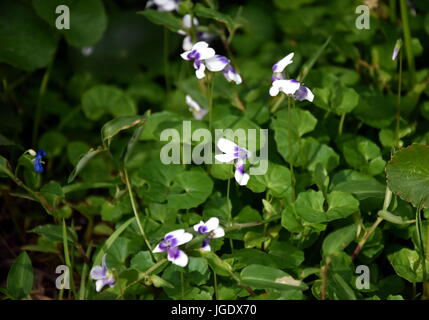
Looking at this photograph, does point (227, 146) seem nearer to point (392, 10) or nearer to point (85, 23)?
point (85, 23)

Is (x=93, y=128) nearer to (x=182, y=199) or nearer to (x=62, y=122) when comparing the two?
(x=62, y=122)

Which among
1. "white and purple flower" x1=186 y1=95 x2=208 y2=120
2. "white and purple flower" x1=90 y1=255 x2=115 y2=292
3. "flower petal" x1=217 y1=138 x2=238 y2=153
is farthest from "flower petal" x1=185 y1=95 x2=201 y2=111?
"white and purple flower" x1=90 y1=255 x2=115 y2=292

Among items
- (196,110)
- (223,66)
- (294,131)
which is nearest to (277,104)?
(294,131)

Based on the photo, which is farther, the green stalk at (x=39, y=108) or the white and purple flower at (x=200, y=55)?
the green stalk at (x=39, y=108)

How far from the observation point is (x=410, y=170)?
1555 millimetres

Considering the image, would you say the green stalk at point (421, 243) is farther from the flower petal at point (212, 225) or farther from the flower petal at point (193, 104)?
the flower petal at point (193, 104)

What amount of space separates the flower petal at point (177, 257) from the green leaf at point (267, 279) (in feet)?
0.47

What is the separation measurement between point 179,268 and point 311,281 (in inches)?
12.9

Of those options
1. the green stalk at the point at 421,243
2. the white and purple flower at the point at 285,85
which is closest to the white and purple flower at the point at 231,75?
the white and purple flower at the point at 285,85

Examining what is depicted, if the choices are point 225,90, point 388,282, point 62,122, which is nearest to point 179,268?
point 388,282

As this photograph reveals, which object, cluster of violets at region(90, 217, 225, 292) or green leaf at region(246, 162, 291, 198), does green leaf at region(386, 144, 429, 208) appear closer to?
green leaf at region(246, 162, 291, 198)

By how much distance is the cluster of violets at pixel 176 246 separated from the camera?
1.36 meters

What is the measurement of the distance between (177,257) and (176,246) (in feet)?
0.08

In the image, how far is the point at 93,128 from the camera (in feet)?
7.61
